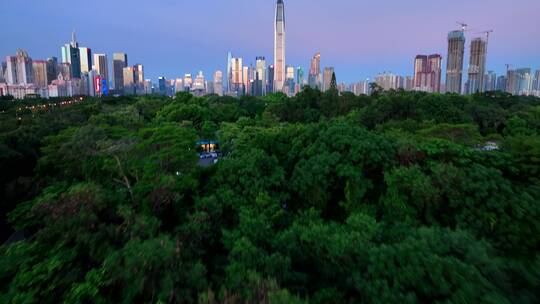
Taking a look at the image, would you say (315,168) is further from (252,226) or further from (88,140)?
(88,140)

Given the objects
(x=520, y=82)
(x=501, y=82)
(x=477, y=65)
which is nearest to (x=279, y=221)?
(x=477, y=65)

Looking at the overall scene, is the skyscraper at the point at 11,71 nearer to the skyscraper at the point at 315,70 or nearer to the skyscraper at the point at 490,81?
the skyscraper at the point at 315,70

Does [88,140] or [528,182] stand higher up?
[88,140]

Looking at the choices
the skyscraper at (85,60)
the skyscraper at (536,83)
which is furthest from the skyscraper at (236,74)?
the skyscraper at (536,83)

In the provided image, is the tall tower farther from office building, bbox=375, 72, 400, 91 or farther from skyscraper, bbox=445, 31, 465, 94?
skyscraper, bbox=445, 31, 465, 94

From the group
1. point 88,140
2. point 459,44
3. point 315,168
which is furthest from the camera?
point 459,44

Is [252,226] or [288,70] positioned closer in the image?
[252,226]

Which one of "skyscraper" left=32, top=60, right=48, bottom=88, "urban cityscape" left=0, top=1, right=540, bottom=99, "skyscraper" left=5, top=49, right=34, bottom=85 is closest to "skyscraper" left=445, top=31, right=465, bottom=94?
"urban cityscape" left=0, top=1, right=540, bottom=99

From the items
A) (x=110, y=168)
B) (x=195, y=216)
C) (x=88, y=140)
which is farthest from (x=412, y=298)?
(x=88, y=140)
